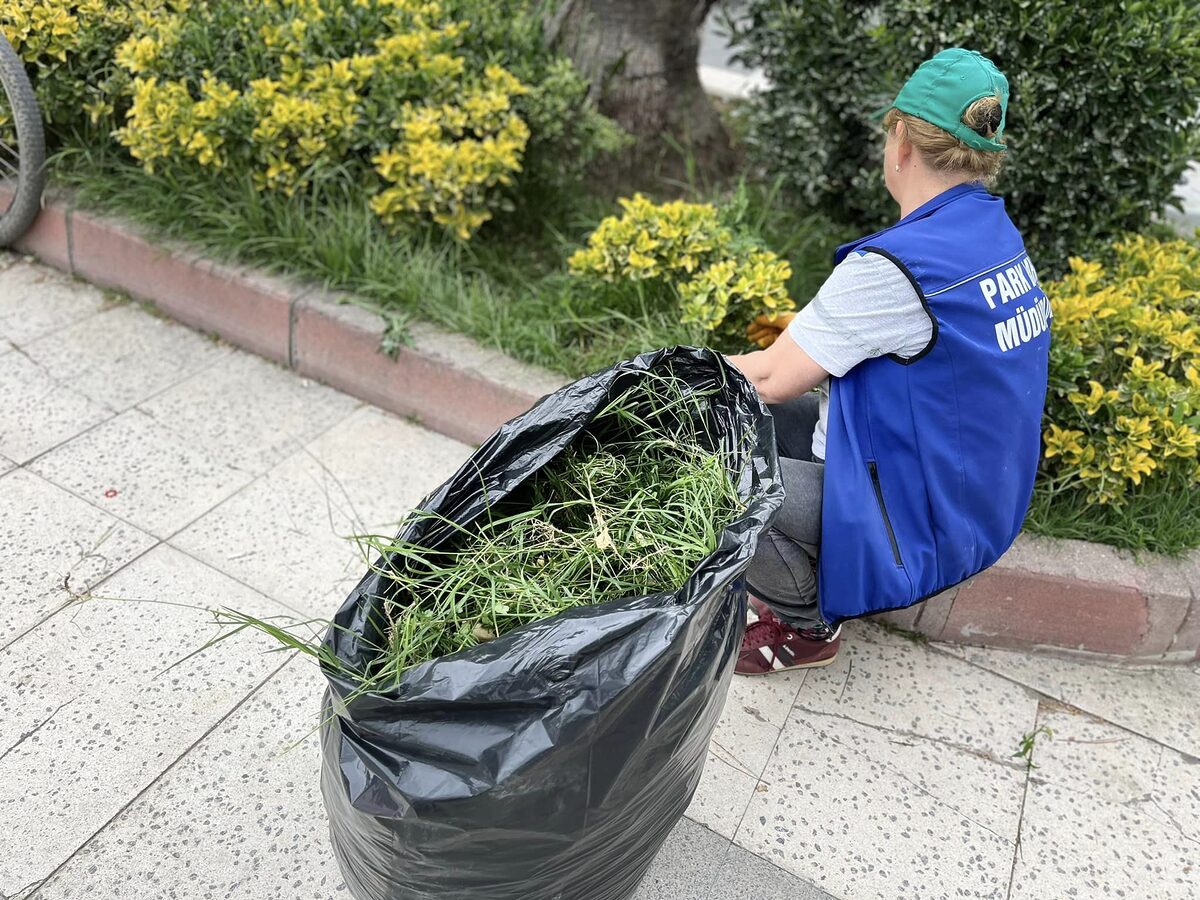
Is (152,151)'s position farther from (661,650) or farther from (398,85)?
(661,650)

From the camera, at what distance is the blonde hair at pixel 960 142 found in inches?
73.4

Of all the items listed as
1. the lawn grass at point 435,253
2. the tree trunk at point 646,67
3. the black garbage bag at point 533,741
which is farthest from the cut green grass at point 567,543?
the tree trunk at point 646,67

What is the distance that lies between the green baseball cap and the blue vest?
5.1 inches

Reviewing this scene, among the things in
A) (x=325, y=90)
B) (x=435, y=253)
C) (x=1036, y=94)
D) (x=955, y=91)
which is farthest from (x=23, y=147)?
(x=1036, y=94)

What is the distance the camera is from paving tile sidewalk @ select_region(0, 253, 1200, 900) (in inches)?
80.0

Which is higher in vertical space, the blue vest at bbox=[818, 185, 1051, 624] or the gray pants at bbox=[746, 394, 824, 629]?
the blue vest at bbox=[818, 185, 1051, 624]

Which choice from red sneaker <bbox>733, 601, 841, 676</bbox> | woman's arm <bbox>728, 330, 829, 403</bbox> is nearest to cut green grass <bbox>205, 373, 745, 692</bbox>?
woman's arm <bbox>728, 330, 829, 403</bbox>

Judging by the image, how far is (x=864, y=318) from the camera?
1907 millimetres

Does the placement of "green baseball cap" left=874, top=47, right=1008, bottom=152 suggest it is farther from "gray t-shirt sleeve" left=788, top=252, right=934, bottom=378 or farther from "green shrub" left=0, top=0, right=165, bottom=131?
"green shrub" left=0, top=0, right=165, bottom=131

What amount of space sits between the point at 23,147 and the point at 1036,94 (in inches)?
140

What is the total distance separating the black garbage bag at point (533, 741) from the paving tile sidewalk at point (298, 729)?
1.66ft

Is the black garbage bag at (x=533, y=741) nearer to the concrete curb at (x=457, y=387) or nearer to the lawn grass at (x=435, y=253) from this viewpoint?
the concrete curb at (x=457, y=387)

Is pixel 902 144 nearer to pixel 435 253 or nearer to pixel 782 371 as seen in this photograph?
pixel 782 371

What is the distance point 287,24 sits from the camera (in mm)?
3504
